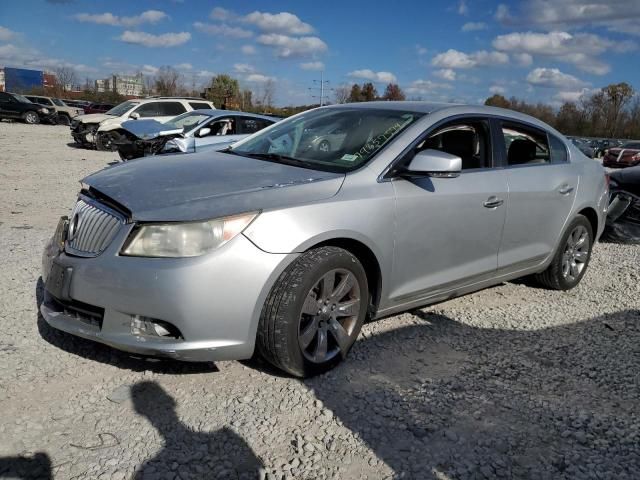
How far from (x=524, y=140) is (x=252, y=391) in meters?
3.10

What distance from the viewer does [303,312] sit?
3.09 meters

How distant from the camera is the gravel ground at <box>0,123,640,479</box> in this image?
2441 millimetres

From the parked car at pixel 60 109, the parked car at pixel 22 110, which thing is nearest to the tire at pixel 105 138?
the parked car at pixel 22 110

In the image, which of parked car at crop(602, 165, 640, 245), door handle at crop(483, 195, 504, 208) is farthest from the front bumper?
parked car at crop(602, 165, 640, 245)

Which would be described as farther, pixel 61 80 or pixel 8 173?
pixel 61 80

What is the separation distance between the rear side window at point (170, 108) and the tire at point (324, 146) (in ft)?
46.7

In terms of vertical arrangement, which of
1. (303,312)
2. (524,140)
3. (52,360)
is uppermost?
(524,140)

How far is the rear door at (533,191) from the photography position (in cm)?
426

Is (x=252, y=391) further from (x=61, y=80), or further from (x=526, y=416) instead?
(x=61, y=80)

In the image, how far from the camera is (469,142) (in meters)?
4.20

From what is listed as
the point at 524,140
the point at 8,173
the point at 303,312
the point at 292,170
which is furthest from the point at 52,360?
the point at 8,173

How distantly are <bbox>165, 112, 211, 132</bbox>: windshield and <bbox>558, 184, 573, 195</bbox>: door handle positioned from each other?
824cm

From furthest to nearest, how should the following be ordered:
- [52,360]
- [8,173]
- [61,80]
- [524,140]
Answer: [61,80]
[8,173]
[524,140]
[52,360]

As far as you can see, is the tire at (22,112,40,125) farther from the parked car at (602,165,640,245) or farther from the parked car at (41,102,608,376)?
the parked car at (602,165,640,245)
